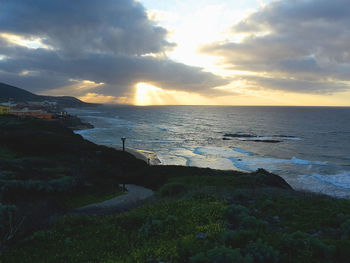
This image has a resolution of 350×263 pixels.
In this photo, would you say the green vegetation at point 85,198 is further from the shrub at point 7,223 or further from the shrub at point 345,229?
the shrub at point 345,229

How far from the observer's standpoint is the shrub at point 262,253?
19.4 feet

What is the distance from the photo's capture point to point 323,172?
34.6m

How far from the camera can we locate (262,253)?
6.06m

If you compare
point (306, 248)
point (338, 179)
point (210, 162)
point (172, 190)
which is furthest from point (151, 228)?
point (210, 162)

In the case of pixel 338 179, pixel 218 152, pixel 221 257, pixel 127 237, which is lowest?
pixel 218 152

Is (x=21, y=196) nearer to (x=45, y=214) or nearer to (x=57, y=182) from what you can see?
(x=57, y=182)

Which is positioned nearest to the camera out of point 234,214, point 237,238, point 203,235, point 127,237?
point 237,238

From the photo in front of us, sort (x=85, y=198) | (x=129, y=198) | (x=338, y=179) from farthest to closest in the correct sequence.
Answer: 1. (x=338, y=179)
2. (x=129, y=198)
3. (x=85, y=198)

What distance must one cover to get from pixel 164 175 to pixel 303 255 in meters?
19.4

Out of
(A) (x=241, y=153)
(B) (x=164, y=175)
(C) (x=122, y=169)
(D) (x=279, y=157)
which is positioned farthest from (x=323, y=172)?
(C) (x=122, y=169)

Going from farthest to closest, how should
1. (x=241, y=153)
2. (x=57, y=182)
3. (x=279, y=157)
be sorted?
(x=241, y=153)
(x=279, y=157)
(x=57, y=182)

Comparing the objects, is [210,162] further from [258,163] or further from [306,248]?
[306,248]

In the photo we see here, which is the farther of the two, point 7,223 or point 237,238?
point 7,223

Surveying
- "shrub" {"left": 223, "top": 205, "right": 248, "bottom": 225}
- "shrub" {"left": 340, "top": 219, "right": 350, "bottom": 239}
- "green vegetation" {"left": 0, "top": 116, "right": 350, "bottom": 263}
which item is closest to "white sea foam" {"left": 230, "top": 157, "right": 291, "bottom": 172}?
"green vegetation" {"left": 0, "top": 116, "right": 350, "bottom": 263}
